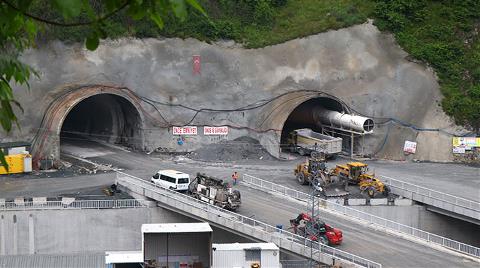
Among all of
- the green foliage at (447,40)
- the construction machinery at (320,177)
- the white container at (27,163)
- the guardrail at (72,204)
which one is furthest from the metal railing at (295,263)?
the green foliage at (447,40)

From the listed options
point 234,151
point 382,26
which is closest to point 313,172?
point 234,151

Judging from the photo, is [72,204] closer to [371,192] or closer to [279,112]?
[371,192]

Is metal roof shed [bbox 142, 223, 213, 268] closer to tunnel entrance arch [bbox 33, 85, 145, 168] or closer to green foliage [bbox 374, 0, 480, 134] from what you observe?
tunnel entrance arch [bbox 33, 85, 145, 168]

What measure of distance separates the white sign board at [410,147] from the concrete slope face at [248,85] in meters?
0.51

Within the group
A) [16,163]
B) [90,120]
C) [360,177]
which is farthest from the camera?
[90,120]

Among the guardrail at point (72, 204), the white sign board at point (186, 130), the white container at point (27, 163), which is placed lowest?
the guardrail at point (72, 204)

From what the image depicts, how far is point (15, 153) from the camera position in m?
55.8

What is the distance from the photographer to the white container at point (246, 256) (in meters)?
38.6

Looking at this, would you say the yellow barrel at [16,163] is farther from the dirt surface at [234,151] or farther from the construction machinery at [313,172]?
the construction machinery at [313,172]

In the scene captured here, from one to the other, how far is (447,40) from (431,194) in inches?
Result: 883

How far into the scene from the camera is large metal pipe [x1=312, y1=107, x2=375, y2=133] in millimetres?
62250

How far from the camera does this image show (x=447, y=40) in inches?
2672

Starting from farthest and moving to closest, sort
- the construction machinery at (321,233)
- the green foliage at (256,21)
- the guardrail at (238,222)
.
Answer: the green foliage at (256,21) < the construction machinery at (321,233) < the guardrail at (238,222)

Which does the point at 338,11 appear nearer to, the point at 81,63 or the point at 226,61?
the point at 226,61
